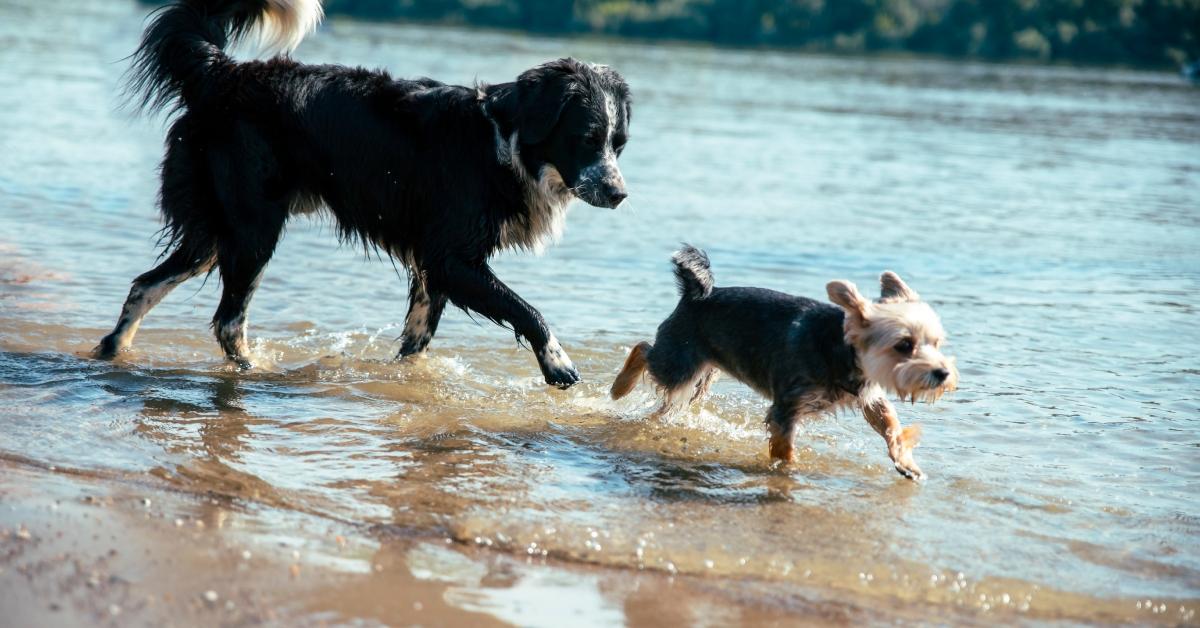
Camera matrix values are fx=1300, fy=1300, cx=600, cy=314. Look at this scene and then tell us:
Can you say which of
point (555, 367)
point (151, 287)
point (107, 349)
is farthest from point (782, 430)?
point (107, 349)

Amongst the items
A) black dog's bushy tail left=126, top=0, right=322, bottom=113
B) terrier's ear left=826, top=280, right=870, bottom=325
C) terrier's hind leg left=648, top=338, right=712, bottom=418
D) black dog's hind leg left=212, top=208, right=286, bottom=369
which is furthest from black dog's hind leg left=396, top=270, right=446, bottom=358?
terrier's ear left=826, top=280, right=870, bottom=325

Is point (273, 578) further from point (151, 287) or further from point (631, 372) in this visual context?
point (151, 287)

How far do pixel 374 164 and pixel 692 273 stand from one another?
1719 millimetres

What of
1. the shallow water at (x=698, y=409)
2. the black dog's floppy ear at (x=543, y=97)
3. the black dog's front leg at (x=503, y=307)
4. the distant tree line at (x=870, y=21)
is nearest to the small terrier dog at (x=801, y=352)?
the shallow water at (x=698, y=409)

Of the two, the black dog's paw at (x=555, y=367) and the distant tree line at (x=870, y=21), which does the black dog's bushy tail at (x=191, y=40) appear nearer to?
the black dog's paw at (x=555, y=367)

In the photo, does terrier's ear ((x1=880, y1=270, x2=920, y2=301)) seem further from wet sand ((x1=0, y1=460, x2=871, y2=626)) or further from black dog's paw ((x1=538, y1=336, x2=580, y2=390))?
wet sand ((x1=0, y1=460, x2=871, y2=626))

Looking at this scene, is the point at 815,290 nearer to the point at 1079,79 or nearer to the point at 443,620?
the point at 443,620

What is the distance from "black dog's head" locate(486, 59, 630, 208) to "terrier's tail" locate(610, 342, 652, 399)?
74 cm

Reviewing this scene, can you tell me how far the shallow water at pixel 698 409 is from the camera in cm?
456

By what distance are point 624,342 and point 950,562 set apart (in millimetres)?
3502

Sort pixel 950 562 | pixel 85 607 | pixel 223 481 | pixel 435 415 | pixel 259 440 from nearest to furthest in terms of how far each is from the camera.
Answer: pixel 85 607 < pixel 950 562 < pixel 223 481 < pixel 259 440 < pixel 435 415

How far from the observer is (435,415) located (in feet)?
19.9

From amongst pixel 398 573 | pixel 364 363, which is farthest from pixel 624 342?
pixel 398 573

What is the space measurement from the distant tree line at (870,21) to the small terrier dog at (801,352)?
54.0 metres
